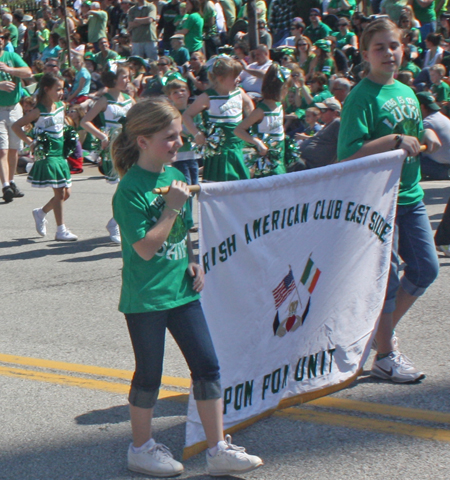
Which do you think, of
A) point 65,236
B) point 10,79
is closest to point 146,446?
point 65,236

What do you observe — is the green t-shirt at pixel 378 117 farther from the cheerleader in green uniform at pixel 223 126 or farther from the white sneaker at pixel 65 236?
the white sneaker at pixel 65 236

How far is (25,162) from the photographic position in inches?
587

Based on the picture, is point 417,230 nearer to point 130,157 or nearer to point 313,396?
point 313,396

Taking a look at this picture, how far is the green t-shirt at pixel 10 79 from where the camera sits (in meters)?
10.7

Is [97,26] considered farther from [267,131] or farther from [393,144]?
[393,144]

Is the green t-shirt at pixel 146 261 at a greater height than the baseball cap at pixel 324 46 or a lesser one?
greater

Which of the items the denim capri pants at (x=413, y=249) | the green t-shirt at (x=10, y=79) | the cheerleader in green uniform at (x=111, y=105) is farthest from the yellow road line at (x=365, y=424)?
the green t-shirt at (x=10, y=79)

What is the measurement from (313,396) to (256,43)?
38.5 feet

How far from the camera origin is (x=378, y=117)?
388cm

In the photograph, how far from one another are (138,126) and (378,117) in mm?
1355

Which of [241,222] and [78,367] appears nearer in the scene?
[241,222]

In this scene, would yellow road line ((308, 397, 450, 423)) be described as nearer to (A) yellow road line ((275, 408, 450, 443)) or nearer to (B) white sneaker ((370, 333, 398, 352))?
(A) yellow road line ((275, 408, 450, 443))

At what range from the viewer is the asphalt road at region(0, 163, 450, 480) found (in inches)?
129

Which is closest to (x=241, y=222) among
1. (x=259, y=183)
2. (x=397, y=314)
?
(x=259, y=183)
